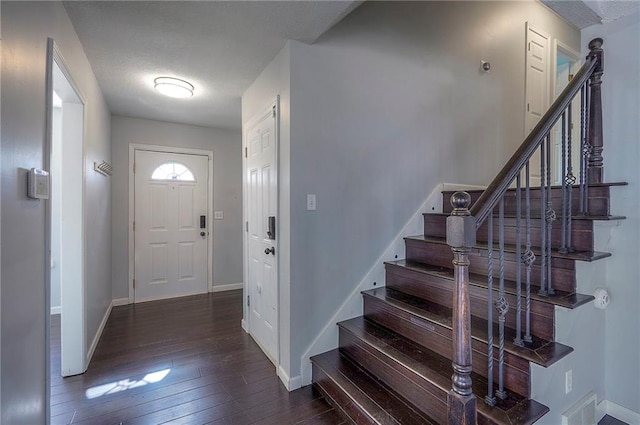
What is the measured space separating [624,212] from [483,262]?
2.50 ft

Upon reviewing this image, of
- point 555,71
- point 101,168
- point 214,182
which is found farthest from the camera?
point 214,182

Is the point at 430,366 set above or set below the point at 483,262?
below

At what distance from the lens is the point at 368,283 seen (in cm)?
245

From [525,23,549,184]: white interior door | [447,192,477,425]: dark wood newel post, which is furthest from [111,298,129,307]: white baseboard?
[525,23,549,184]: white interior door

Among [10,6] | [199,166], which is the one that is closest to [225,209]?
[199,166]

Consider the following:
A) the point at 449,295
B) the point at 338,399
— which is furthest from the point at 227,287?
the point at 449,295

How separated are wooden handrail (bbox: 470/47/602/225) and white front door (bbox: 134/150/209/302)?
159 inches

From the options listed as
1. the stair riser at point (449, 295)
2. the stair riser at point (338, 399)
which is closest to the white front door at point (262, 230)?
the stair riser at point (338, 399)

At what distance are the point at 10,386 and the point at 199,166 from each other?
12.1 feet

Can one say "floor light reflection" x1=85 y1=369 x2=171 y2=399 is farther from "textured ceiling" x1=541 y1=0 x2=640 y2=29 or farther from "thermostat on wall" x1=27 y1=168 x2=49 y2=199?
"textured ceiling" x1=541 y1=0 x2=640 y2=29

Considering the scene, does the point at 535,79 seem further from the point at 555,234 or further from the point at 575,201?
the point at 555,234

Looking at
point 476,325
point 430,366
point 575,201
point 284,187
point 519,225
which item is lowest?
point 430,366

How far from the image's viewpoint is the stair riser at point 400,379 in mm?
1526

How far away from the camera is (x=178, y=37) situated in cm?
212
